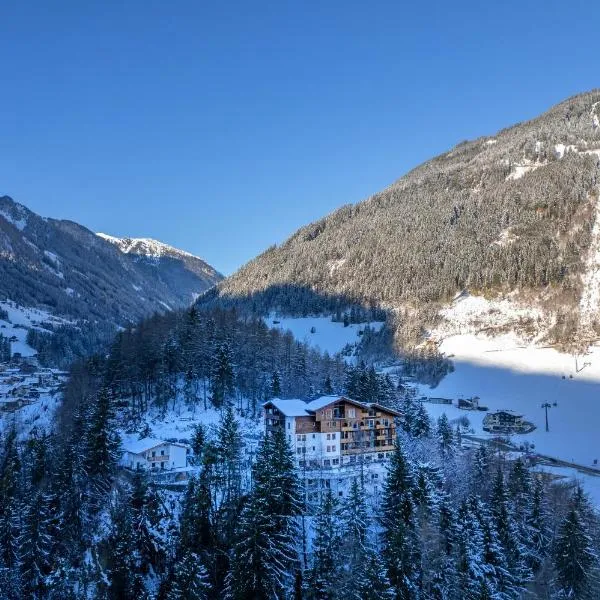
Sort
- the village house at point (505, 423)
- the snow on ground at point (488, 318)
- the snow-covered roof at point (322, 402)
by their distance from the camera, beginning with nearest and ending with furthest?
1. the snow-covered roof at point (322, 402)
2. the village house at point (505, 423)
3. the snow on ground at point (488, 318)

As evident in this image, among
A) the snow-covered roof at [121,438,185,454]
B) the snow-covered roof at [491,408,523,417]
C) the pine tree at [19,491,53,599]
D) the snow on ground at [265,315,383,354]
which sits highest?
the snow on ground at [265,315,383,354]

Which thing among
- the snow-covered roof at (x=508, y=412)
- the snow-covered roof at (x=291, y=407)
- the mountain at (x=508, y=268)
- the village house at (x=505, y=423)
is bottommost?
the village house at (x=505, y=423)

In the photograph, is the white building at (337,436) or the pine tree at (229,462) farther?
the white building at (337,436)

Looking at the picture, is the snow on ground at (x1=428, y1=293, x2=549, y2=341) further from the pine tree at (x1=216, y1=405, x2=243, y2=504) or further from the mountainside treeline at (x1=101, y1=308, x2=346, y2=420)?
the pine tree at (x1=216, y1=405, x2=243, y2=504)

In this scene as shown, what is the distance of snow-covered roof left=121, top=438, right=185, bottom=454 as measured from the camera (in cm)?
5762

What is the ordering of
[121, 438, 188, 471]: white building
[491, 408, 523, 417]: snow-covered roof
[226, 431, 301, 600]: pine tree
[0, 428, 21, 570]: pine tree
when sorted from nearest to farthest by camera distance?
[226, 431, 301, 600]: pine tree, [0, 428, 21, 570]: pine tree, [121, 438, 188, 471]: white building, [491, 408, 523, 417]: snow-covered roof

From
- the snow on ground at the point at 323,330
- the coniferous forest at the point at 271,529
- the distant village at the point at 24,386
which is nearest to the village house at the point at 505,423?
the coniferous forest at the point at 271,529

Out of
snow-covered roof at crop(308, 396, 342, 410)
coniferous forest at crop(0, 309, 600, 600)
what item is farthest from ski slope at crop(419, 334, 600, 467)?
snow-covered roof at crop(308, 396, 342, 410)

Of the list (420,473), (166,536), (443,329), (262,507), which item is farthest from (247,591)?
(443,329)

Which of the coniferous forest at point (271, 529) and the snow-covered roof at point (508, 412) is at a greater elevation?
the snow-covered roof at point (508, 412)

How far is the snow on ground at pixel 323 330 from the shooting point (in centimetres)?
16250

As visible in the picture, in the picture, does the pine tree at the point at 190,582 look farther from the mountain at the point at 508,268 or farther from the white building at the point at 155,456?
the mountain at the point at 508,268

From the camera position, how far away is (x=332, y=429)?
62156 mm

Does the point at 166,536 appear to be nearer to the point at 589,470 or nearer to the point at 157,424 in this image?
the point at 157,424
